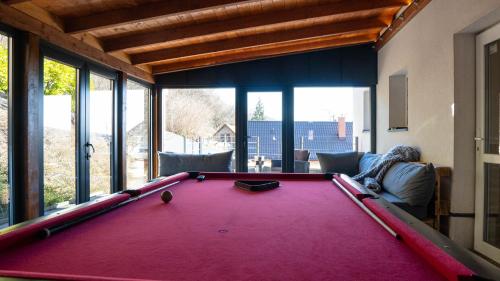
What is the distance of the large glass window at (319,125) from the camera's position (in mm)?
5672

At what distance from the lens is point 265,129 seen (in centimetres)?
573

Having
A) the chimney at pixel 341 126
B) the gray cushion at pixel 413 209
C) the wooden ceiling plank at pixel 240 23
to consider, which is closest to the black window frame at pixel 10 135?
the wooden ceiling plank at pixel 240 23

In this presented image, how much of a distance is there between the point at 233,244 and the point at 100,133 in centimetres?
363

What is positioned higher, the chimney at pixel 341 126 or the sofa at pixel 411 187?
the chimney at pixel 341 126

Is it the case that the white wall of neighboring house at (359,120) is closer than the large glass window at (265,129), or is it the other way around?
the large glass window at (265,129)

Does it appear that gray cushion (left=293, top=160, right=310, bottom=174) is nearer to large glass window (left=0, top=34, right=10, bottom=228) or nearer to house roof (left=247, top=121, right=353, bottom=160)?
house roof (left=247, top=121, right=353, bottom=160)

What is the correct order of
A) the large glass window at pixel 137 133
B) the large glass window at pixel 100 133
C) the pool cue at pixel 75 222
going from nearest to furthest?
the pool cue at pixel 75 222, the large glass window at pixel 100 133, the large glass window at pixel 137 133

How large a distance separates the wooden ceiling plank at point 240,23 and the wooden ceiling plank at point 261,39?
0.65 metres

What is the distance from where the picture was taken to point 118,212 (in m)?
1.61

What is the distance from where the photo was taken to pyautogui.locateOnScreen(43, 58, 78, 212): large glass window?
3.20 metres

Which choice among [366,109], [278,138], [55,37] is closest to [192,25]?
[55,37]

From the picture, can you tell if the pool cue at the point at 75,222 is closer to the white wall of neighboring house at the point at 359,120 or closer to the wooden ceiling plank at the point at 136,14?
the wooden ceiling plank at the point at 136,14

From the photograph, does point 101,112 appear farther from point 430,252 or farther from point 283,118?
point 430,252

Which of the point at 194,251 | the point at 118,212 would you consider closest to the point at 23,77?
the point at 118,212
